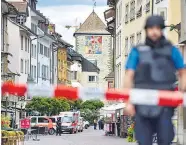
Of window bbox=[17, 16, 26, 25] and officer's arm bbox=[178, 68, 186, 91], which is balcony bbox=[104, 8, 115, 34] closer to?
window bbox=[17, 16, 26, 25]

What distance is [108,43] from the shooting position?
16262cm

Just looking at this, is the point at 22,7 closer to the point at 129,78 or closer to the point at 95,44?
the point at 95,44

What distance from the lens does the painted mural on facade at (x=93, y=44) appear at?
161m

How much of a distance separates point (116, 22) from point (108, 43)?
93397 millimetres

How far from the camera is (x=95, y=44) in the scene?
160875mm

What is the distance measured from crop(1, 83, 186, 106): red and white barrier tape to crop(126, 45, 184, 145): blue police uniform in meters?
0.07

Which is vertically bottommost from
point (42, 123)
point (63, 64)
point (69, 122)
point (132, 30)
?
point (69, 122)

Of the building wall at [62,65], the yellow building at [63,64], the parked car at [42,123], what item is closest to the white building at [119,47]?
the parked car at [42,123]

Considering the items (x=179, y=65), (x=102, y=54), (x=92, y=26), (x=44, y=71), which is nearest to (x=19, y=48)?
(x=44, y=71)

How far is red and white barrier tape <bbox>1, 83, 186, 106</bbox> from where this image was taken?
279 inches

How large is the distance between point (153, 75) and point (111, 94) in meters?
0.68

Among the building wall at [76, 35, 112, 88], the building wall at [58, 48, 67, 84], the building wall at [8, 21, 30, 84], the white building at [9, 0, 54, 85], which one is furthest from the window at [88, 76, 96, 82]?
the building wall at [8, 21, 30, 84]

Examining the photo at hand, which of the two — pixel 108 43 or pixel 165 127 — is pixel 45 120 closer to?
pixel 165 127

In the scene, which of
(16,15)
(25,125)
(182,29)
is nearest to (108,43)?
(16,15)
